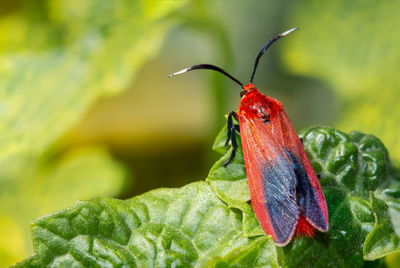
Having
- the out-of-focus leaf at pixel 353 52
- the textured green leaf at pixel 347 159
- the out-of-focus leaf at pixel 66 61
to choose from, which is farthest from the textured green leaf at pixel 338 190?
the out-of-focus leaf at pixel 353 52

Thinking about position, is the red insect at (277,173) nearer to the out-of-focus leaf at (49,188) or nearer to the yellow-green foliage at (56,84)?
the yellow-green foliage at (56,84)

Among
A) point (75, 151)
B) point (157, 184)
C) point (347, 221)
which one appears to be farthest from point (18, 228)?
point (347, 221)

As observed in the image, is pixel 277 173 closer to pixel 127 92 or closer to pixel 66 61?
pixel 66 61

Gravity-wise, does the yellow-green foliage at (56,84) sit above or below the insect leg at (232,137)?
above

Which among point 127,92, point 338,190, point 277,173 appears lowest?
point 338,190

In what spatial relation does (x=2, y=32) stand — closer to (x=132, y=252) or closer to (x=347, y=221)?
(x=132, y=252)

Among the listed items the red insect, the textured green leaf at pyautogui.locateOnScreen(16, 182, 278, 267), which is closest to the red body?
the red insect

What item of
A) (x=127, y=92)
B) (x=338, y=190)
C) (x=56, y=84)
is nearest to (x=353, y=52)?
(x=127, y=92)

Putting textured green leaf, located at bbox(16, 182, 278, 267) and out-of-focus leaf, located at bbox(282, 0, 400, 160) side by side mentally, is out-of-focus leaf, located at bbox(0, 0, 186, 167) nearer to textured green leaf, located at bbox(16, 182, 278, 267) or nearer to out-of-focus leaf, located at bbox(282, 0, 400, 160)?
textured green leaf, located at bbox(16, 182, 278, 267)
